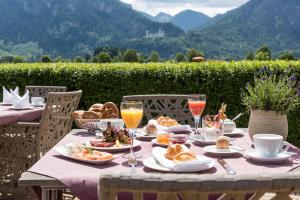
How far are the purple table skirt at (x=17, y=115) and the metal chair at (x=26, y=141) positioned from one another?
8 centimetres

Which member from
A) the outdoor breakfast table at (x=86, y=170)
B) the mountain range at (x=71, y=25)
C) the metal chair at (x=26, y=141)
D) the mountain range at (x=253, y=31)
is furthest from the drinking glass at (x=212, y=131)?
the mountain range at (x=71, y=25)

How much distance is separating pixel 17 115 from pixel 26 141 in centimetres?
23

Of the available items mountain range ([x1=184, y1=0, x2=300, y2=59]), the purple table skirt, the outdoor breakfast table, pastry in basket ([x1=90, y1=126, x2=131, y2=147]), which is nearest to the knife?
the outdoor breakfast table

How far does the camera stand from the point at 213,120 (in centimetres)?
251

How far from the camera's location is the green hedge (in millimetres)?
6105

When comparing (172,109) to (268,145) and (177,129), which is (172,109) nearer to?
(177,129)

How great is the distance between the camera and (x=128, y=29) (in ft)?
432

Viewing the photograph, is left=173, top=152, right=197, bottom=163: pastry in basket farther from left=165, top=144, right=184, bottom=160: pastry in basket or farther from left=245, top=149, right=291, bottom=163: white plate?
left=245, top=149, right=291, bottom=163: white plate

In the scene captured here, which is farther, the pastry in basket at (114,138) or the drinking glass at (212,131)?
the drinking glass at (212,131)

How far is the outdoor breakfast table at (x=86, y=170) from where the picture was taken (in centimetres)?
157

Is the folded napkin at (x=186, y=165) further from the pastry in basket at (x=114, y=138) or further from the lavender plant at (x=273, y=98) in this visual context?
the lavender plant at (x=273, y=98)

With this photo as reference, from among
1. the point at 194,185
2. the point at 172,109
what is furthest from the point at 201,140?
the point at 194,185

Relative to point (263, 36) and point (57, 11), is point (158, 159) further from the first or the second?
point (57, 11)

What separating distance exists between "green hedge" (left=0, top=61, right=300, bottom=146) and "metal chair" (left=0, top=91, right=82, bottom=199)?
2623 millimetres
